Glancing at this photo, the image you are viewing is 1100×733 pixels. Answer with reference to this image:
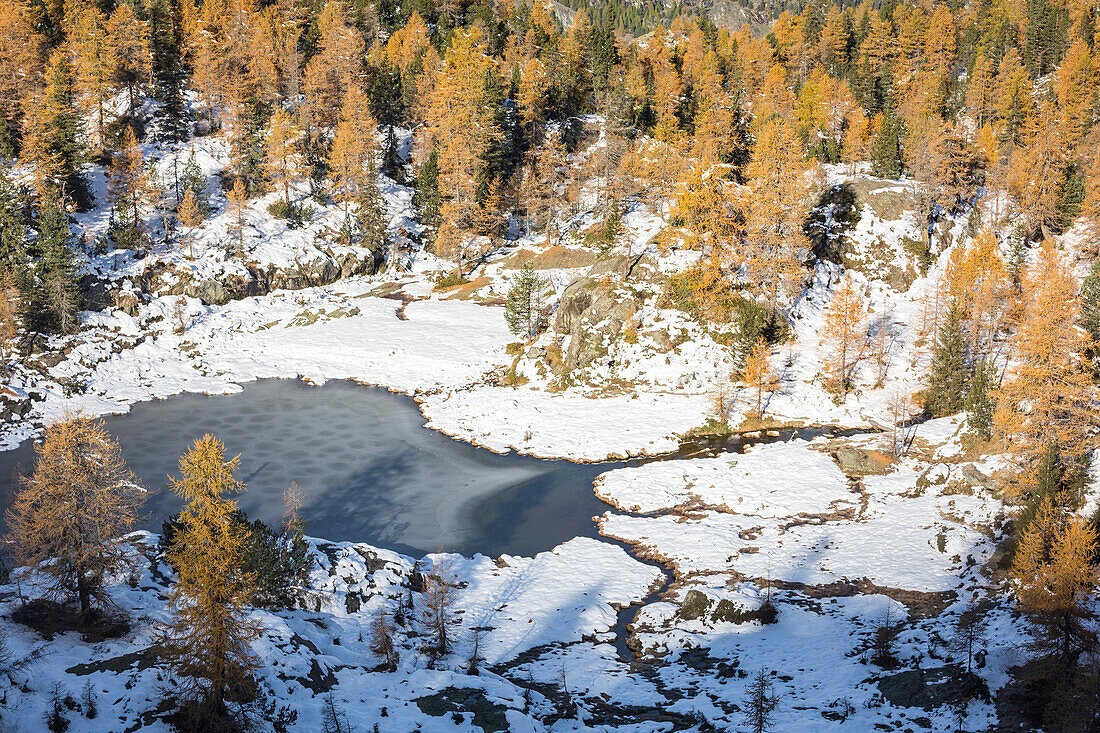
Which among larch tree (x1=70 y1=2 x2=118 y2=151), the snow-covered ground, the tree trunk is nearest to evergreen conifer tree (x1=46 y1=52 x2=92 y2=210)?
larch tree (x1=70 y1=2 x2=118 y2=151)

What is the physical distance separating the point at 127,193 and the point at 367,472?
5624 cm

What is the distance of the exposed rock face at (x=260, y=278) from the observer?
66000 mm

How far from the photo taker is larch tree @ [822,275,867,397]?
1986 inches

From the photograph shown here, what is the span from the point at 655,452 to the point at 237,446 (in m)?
30.0

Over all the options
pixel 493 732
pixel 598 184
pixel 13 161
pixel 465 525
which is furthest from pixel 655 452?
pixel 13 161

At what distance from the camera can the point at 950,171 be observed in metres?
68.8

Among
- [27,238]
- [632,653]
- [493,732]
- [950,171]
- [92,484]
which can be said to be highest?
[950,171]

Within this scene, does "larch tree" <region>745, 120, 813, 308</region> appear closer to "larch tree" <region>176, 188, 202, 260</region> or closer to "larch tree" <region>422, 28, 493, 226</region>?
"larch tree" <region>422, 28, 493, 226</region>

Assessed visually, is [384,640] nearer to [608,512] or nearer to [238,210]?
[608,512]

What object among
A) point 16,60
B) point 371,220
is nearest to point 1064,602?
point 371,220

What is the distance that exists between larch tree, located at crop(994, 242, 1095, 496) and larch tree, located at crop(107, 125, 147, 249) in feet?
261

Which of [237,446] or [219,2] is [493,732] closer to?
[237,446]

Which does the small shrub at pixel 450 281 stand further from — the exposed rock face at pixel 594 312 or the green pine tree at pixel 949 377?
the green pine tree at pixel 949 377

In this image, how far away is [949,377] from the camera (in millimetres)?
43625
